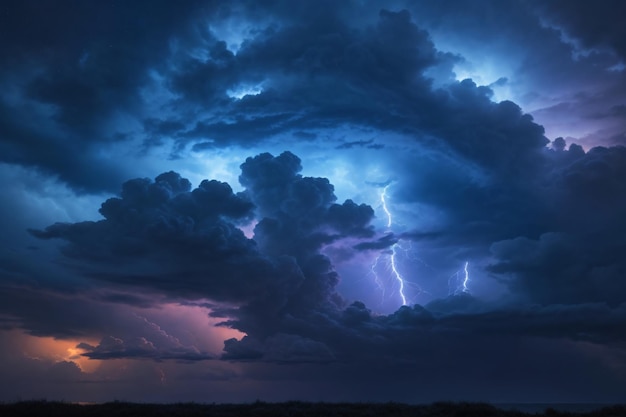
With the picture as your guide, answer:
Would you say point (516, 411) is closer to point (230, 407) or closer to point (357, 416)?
point (357, 416)

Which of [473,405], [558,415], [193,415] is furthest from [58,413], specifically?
[558,415]

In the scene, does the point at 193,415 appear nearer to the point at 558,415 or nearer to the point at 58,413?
the point at 58,413

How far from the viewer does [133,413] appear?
44344 millimetres

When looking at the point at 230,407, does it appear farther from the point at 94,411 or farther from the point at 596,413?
the point at 596,413

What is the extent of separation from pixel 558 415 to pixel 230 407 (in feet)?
88.4

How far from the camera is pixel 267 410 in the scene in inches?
1784

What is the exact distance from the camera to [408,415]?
1682 inches

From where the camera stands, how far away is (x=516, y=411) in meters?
44.7

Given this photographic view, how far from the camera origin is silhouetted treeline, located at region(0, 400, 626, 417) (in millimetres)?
43406

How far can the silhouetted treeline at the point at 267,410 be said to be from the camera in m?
43.4

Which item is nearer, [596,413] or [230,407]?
[596,413]

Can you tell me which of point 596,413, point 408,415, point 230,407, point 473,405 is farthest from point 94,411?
point 596,413

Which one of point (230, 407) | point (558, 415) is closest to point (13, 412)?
point (230, 407)

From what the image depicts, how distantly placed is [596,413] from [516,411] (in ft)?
20.0
